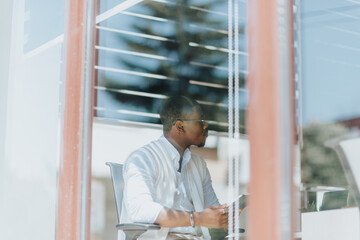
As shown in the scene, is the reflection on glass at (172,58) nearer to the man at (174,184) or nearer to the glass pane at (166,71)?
the glass pane at (166,71)

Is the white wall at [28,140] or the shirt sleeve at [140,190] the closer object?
the shirt sleeve at [140,190]

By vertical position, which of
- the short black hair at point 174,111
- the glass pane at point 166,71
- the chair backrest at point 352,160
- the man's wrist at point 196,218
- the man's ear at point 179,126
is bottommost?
the man's wrist at point 196,218

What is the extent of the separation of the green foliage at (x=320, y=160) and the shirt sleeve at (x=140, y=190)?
1.06 metres

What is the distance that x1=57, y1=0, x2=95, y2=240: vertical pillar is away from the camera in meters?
3.36

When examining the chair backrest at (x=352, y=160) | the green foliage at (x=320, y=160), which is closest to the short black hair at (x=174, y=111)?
the green foliage at (x=320, y=160)

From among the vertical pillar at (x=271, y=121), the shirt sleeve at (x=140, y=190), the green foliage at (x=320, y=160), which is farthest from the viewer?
the shirt sleeve at (x=140, y=190)

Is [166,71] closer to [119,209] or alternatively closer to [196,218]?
[119,209]

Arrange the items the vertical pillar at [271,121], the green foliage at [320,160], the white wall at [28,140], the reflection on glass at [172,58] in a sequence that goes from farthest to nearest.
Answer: the reflection on glass at [172,58] → the white wall at [28,140] → the green foliage at [320,160] → the vertical pillar at [271,121]

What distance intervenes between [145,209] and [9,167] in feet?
3.39

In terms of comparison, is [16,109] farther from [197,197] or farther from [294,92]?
[294,92]

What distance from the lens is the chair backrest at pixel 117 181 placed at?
12.6 ft

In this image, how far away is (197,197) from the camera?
3.99 meters

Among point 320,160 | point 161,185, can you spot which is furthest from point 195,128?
point 320,160

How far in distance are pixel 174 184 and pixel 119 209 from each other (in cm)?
31
